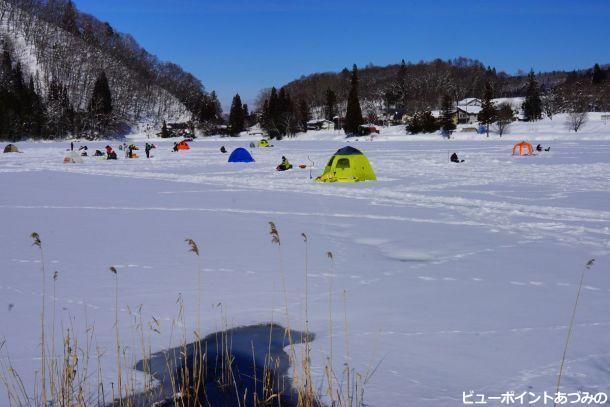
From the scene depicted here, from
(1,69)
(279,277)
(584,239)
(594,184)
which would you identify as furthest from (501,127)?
(1,69)

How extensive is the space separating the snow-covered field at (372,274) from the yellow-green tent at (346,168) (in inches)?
122

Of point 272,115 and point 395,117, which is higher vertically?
point 395,117

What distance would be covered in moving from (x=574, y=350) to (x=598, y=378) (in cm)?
50

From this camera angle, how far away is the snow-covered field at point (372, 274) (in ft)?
13.0

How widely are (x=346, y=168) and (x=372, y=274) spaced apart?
A: 11.4 meters

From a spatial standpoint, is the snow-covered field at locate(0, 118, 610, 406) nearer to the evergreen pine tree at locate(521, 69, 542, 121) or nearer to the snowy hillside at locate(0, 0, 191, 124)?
the evergreen pine tree at locate(521, 69, 542, 121)

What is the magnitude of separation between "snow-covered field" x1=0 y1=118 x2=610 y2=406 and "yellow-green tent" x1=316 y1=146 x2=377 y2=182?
3103 mm

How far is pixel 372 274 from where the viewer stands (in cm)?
638

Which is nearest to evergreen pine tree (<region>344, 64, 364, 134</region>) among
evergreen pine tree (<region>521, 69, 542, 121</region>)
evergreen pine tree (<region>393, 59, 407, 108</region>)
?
evergreen pine tree (<region>521, 69, 542, 121</region>)

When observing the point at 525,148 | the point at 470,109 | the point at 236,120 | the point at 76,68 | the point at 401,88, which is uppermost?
the point at 76,68

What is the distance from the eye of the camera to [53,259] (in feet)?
22.8

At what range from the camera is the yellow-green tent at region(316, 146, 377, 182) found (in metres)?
17.5

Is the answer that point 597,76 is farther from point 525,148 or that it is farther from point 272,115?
point 525,148

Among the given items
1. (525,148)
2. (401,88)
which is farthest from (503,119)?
(401,88)
